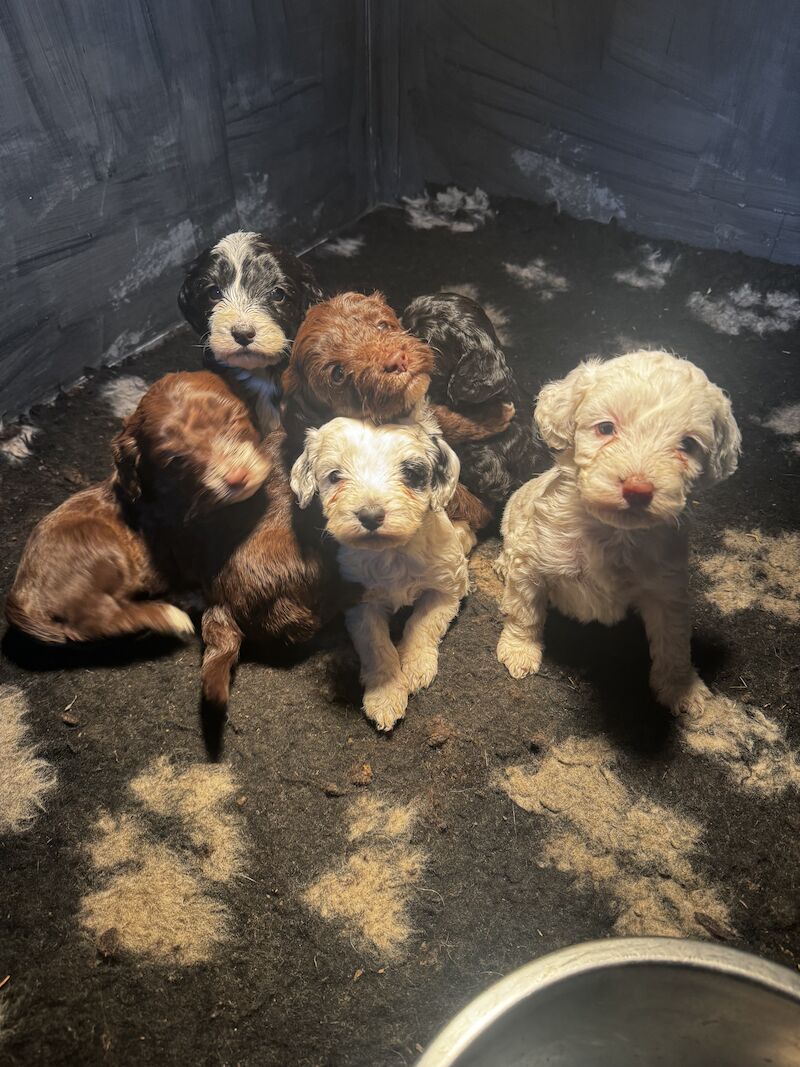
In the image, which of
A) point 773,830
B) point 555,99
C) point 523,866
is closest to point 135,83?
point 555,99

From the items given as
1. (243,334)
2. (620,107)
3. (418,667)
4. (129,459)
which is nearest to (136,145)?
(243,334)

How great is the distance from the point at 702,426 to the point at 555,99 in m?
2.95

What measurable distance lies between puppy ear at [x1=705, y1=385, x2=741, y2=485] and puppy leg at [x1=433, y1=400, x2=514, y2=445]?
94 centimetres

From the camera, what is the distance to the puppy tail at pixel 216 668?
235 cm

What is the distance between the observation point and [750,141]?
3777 mm

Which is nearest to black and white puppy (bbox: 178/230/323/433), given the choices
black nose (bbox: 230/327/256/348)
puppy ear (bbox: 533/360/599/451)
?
black nose (bbox: 230/327/256/348)

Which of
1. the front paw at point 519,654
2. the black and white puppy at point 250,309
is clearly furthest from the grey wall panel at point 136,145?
the front paw at point 519,654

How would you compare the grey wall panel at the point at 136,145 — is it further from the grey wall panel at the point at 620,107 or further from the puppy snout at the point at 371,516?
the puppy snout at the point at 371,516

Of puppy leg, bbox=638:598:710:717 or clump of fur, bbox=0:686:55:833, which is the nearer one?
clump of fur, bbox=0:686:55:833

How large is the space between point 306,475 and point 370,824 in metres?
1.06

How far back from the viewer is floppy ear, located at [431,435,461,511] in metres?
2.34

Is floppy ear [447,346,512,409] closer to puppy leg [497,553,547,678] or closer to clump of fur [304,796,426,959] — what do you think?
puppy leg [497,553,547,678]

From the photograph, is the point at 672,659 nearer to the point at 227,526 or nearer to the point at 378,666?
the point at 378,666

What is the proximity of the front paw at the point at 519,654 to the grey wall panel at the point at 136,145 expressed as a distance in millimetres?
2438
